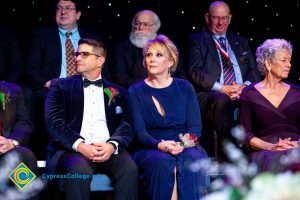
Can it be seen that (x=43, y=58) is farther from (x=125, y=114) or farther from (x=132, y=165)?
(x=132, y=165)

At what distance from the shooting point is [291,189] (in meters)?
1.02

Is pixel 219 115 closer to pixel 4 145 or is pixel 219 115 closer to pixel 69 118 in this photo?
pixel 69 118

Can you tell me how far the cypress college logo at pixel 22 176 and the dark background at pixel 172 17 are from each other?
81.6 inches

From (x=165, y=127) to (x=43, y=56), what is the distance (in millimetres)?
1428

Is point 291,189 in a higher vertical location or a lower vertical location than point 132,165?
higher

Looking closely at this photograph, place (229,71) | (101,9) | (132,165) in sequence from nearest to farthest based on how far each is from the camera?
(132,165), (229,71), (101,9)

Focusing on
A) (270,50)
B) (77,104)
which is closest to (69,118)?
(77,104)

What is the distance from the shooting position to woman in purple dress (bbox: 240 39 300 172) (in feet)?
13.3

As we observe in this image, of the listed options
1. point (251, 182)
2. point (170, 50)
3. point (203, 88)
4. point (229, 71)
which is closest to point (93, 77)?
point (170, 50)

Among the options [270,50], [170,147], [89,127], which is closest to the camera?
[170,147]

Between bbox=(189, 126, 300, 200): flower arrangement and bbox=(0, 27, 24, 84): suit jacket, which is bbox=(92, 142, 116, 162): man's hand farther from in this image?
bbox=(189, 126, 300, 200): flower arrangement

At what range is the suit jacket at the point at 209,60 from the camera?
4.81 meters

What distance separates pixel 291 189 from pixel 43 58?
12.8ft

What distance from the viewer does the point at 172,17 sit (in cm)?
558
